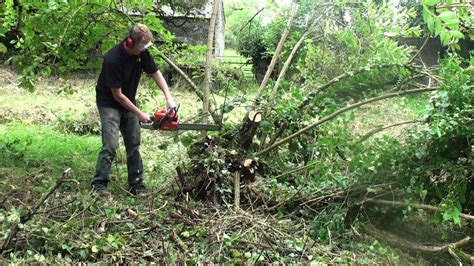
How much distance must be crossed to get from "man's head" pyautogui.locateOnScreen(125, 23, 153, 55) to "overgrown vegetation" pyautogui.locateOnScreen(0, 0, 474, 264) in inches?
32.4

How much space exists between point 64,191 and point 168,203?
1170 mm

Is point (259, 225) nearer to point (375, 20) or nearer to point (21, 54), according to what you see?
point (375, 20)

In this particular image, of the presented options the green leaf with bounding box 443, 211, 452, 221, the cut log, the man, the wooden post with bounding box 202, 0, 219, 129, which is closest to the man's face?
the man

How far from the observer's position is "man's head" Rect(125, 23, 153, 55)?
14.6 ft

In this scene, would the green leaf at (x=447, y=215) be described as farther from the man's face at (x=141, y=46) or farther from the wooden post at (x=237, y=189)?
the man's face at (x=141, y=46)

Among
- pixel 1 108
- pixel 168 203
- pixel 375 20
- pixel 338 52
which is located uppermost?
pixel 375 20

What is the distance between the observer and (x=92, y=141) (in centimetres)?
716

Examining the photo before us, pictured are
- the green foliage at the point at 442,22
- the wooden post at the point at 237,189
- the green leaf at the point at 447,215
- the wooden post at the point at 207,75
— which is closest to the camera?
the green foliage at the point at 442,22

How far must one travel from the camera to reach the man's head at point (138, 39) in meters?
4.46

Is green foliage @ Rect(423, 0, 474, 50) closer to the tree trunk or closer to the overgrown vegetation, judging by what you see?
the overgrown vegetation

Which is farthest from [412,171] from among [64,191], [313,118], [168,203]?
[64,191]

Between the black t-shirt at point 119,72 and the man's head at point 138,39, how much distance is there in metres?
0.12

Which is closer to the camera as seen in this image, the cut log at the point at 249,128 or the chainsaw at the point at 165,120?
the chainsaw at the point at 165,120

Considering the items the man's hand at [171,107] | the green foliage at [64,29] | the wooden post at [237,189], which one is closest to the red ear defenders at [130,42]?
the man's hand at [171,107]
